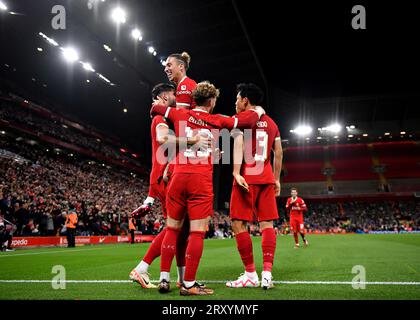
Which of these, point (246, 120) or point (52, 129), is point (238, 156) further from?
point (52, 129)

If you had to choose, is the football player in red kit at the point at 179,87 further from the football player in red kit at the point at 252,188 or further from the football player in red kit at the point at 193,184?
the football player in red kit at the point at 252,188

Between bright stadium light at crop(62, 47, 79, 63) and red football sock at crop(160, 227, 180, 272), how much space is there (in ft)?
77.7

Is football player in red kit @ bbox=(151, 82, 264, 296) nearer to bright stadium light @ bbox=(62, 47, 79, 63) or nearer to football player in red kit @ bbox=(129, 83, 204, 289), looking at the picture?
football player in red kit @ bbox=(129, 83, 204, 289)

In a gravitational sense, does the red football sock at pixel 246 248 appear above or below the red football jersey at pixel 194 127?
below

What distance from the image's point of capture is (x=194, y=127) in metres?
3.80

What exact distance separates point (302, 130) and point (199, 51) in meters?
24.0

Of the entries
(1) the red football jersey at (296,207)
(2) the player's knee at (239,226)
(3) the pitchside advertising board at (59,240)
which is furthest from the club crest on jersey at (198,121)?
(3) the pitchside advertising board at (59,240)

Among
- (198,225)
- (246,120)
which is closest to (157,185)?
(198,225)

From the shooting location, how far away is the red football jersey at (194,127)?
12.4 ft

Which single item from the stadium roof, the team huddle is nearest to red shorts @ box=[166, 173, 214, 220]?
the team huddle

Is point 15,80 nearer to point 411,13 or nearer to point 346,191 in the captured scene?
point 411,13

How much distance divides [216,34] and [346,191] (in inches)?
1248
